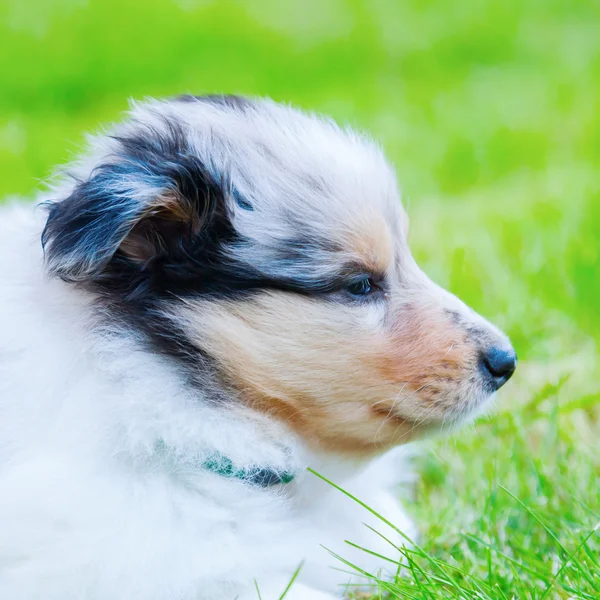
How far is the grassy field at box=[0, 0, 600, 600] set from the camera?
10.8 feet

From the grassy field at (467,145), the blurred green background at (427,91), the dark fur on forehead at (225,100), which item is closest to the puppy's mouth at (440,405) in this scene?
the grassy field at (467,145)

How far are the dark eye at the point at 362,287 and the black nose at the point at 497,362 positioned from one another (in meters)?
0.43

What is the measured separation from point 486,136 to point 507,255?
3.73 meters

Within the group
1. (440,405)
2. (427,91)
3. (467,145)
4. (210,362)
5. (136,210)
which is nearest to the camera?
(136,210)

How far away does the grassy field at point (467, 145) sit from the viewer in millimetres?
3307

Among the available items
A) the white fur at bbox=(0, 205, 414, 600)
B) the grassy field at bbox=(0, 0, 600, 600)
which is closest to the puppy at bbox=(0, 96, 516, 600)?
the white fur at bbox=(0, 205, 414, 600)

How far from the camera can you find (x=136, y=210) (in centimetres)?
251

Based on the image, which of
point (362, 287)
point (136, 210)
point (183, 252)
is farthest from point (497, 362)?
point (136, 210)

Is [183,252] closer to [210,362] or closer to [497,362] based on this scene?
[210,362]

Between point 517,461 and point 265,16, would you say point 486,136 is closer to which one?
point 265,16

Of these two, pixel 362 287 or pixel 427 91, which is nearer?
pixel 362 287

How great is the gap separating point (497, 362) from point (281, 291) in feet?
2.46

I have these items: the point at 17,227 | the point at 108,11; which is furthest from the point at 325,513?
the point at 108,11

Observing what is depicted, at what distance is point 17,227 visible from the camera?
3021 mm
